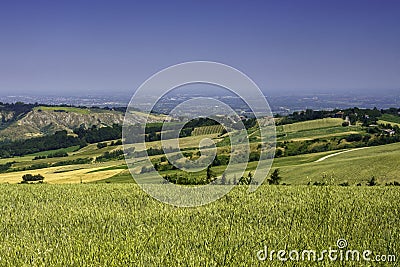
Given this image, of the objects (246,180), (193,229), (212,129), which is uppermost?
(193,229)

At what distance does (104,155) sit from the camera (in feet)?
485

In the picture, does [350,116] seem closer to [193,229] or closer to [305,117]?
[305,117]

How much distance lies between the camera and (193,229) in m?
7.10

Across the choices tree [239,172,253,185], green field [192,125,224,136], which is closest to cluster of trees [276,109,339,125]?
green field [192,125,224,136]

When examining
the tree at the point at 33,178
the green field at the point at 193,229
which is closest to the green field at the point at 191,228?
the green field at the point at 193,229

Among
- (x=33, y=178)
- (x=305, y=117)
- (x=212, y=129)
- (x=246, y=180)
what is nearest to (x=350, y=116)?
(x=305, y=117)

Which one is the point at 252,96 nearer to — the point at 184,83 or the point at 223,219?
the point at 184,83

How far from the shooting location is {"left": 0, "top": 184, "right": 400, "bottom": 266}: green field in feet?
18.5

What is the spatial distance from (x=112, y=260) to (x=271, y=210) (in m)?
4.11

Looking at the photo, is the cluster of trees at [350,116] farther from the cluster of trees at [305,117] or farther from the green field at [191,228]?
the green field at [191,228]

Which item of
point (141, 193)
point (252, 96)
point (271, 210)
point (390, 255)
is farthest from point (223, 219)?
point (141, 193)

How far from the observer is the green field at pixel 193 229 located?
5637 millimetres

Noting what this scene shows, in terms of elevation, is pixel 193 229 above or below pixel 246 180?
above

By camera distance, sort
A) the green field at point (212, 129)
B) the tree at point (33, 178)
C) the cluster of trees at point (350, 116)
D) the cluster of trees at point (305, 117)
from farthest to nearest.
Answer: the cluster of trees at point (305, 117)
the cluster of trees at point (350, 116)
the tree at point (33, 178)
the green field at point (212, 129)
